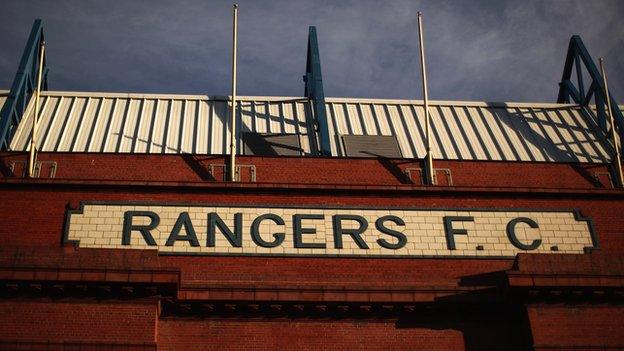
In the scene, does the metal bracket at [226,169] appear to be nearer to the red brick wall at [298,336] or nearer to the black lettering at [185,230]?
the black lettering at [185,230]

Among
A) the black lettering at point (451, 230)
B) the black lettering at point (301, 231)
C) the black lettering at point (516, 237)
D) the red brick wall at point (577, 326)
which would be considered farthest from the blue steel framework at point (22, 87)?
the red brick wall at point (577, 326)

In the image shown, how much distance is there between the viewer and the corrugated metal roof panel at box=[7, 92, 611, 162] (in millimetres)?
31312

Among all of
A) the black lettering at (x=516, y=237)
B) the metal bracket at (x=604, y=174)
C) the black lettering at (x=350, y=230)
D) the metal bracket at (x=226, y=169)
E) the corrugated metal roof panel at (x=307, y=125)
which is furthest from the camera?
the corrugated metal roof panel at (x=307, y=125)

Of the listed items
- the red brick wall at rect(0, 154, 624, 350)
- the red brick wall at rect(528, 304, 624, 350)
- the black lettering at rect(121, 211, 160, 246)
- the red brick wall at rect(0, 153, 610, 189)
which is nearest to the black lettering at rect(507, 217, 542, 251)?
the red brick wall at rect(0, 154, 624, 350)

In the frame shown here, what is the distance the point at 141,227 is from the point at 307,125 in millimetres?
9816

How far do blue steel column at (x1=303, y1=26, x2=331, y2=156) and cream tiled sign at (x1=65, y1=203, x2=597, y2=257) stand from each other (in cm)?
487

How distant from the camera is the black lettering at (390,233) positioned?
24969 millimetres

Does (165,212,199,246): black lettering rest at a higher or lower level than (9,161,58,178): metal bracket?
lower

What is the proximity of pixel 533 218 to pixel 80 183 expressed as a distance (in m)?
12.9

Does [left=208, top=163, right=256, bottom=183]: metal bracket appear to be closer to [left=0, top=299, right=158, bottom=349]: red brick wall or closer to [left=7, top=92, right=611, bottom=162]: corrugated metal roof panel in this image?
[left=7, top=92, right=611, bottom=162]: corrugated metal roof panel

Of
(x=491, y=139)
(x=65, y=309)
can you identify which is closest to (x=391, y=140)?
(x=491, y=139)

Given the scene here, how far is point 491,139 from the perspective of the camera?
32938 millimetres

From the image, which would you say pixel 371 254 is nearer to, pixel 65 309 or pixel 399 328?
pixel 399 328

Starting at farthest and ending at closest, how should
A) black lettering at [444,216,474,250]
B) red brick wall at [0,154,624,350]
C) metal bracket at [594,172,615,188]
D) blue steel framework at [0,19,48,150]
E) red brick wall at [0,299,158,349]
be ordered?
1. blue steel framework at [0,19,48,150]
2. metal bracket at [594,172,615,188]
3. black lettering at [444,216,474,250]
4. red brick wall at [0,154,624,350]
5. red brick wall at [0,299,158,349]
